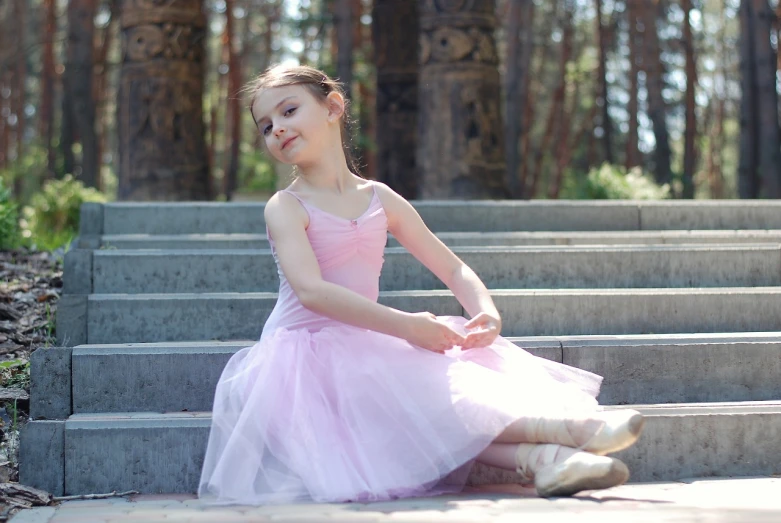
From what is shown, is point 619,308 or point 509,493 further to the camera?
point 619,308

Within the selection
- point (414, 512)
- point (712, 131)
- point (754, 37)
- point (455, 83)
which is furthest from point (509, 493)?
point (712, 131)

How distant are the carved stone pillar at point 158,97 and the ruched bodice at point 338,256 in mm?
6385

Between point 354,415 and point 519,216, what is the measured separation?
3.24m

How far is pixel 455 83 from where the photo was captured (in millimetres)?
9500

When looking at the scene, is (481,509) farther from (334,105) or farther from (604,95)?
(604,95)

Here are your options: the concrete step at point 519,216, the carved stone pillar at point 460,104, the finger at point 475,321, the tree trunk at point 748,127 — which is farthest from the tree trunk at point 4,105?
the finger at point 475,321

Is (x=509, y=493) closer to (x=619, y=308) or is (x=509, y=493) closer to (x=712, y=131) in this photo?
(x=619, y=308)

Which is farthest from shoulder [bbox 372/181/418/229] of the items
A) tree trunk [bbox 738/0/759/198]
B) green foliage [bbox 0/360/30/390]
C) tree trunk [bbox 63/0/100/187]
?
tree trunk [bbox 63/0/100/187]

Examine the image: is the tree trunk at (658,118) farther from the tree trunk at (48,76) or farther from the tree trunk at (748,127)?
the tree trunk at (48,76)

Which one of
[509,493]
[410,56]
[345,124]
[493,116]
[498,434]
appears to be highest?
[410,56]

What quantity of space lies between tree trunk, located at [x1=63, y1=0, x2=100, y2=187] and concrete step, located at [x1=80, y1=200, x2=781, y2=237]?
28.9ft

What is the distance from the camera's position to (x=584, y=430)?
3.02m

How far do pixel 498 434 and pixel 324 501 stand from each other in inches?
21.9

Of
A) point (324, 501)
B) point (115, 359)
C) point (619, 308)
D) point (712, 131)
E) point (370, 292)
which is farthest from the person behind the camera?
point (712, 131)
